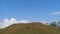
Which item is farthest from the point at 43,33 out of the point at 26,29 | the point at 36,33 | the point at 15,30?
the point at 15,30

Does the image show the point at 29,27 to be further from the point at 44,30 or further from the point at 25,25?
the point at 44,30

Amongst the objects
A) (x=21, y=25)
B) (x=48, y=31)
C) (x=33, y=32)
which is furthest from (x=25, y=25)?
(x=48, y=31)

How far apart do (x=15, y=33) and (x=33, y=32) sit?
5.20 metres

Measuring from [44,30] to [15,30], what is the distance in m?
8.56

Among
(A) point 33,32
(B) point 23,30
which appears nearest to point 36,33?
(A) point 33,32

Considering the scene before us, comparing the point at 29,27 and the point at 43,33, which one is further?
the point at 29,27

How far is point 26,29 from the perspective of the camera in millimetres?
43812

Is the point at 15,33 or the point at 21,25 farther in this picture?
the point at 21,25

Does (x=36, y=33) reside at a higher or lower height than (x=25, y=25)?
lower

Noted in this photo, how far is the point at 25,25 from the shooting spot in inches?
1805

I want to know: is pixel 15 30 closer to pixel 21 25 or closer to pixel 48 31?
pixel 21 25

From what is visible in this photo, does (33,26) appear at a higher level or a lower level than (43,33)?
higher

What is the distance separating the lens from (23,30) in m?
43.0

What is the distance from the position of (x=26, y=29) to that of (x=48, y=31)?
6.56 meters
